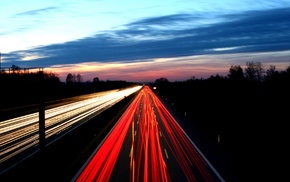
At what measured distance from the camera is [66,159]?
17.3 m

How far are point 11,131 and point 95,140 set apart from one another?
18.7 feet

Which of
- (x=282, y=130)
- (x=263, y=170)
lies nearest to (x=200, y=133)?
(x=282, y=130)

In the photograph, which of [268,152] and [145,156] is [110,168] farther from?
[268,152]

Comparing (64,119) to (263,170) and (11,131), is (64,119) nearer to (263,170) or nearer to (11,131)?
(11,131)

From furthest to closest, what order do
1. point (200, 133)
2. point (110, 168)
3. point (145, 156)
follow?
point (200, 133) → point (145, 156) → point (110, 168)

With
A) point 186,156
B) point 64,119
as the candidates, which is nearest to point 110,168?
point 186,156

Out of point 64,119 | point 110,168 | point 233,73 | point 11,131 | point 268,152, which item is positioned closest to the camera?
point 110,168

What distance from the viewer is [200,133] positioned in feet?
101

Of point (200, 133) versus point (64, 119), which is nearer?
point (200, 133)

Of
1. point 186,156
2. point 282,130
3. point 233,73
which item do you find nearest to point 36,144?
point 186,156

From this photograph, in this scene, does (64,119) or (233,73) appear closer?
(64,119)

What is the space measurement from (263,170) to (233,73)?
172090 mm

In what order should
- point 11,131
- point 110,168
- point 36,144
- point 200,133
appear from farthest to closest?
point 200,133
point 11,131
point 36,144
point 110,168

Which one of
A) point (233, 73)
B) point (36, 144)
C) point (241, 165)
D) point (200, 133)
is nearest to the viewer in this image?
point (241, 165)
